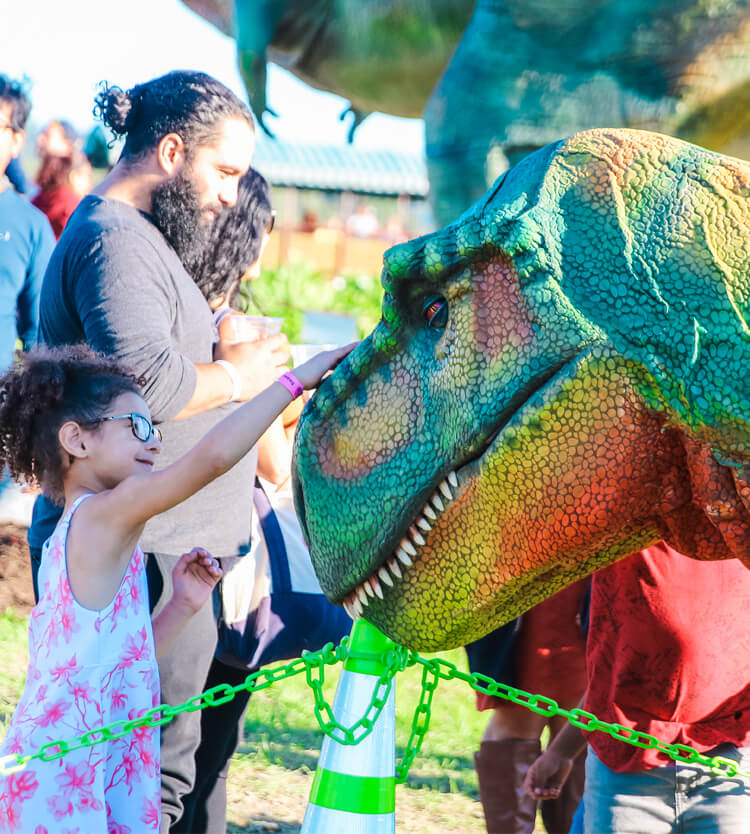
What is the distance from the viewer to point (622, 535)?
1.30 m

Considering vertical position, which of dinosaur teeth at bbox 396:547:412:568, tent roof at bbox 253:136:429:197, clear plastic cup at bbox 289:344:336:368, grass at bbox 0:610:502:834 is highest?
tent roof at bbox 253:136:429:197

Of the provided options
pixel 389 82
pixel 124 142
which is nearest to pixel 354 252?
pixel 389 82

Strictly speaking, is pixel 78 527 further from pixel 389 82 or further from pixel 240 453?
pixel 389 82

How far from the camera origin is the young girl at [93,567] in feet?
6.50

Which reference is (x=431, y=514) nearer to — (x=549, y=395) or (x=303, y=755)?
(x=549, y=395)

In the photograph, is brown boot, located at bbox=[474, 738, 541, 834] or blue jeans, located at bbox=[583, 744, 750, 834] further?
brown boot, located at bbox=[474, 738, 541, 834]

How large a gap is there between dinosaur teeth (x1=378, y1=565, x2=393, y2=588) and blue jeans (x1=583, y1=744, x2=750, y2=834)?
1.01 metres

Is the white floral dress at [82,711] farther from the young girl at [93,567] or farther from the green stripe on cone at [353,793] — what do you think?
the green stripe on cone at [353,793]

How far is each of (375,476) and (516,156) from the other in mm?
2714

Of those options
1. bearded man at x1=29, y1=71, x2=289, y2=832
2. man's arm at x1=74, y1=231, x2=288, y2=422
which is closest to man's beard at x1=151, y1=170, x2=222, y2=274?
bearded man at x1=29, y1=71, x2=289, y2=832

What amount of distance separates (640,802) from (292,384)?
1.07m

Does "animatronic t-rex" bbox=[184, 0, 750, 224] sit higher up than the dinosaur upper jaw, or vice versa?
"animatronic t-rex" bbox=[184, 0, 750, 224]

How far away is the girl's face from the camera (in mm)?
2217

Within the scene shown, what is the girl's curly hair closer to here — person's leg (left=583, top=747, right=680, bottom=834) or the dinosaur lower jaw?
the dinosaur lower jaw
